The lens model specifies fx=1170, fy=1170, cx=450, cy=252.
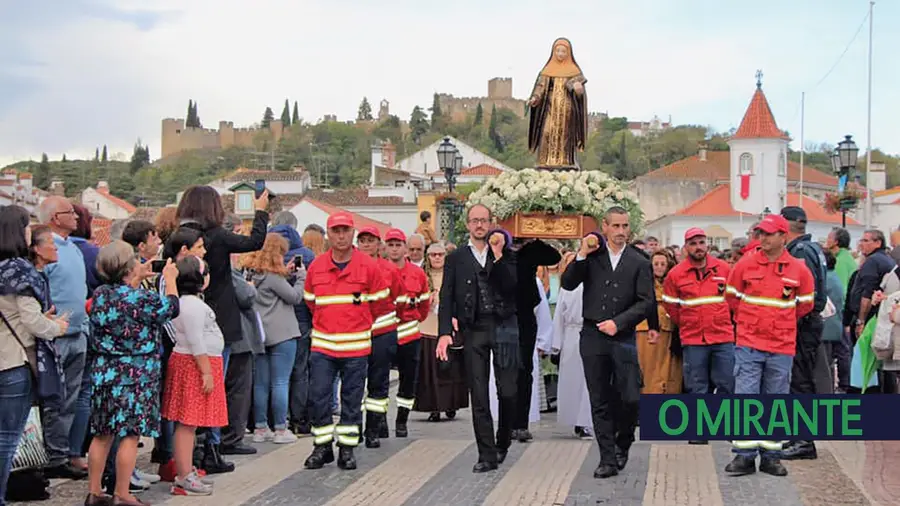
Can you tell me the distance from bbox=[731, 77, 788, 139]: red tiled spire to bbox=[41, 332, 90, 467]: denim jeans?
3305 inches

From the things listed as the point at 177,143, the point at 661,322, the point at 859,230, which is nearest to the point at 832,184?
the point at 859,230

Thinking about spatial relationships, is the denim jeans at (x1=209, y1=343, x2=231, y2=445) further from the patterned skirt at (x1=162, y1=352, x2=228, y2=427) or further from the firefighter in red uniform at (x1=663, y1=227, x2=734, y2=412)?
the firefighter in red uniform at (x1=663, y1=227, x2=734, y2=412)

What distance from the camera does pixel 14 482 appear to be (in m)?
8.34

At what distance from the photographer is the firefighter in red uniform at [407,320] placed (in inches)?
474

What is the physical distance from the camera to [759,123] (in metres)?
89.3

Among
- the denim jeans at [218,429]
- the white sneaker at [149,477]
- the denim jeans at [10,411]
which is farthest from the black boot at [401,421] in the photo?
the denim jeans at [10,411]

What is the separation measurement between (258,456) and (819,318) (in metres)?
5.09

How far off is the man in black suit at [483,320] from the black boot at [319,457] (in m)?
1.28

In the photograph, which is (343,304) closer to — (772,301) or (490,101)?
(772,301)

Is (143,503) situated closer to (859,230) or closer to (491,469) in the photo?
(491,469)

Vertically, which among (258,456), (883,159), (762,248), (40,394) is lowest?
(258,456)

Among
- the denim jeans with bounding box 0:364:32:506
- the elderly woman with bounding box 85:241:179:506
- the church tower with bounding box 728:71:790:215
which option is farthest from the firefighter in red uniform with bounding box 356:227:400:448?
the church tower with bounding box 728:71:790:215

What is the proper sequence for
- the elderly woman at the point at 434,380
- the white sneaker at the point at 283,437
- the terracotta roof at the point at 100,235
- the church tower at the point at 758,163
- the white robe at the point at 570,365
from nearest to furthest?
the terracotta roof at the point at 100,235 → the white sneaker at the point at 283,437 → the white robe at the point at 570,365 → the elderly woman at the point at 434,380 → the church tower at the point at 758,163

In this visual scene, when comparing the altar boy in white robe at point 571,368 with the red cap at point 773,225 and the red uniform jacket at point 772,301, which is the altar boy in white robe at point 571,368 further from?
the red cap at point 773,225
